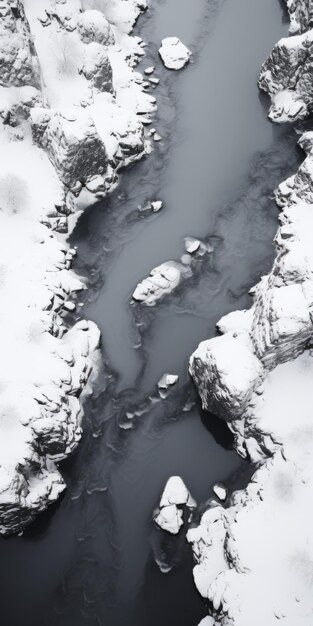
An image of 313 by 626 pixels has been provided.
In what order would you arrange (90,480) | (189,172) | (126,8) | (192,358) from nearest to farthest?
(90,480)
(192,358)
(189,172)
(126,8)

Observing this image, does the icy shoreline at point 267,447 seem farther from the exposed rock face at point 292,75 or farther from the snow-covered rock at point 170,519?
the exposed rock face at point 292,75

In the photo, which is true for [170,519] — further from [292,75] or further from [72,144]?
[292,75]

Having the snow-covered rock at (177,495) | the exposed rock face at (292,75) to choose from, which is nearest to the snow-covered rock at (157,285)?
the snow-covered rock at (177,495)

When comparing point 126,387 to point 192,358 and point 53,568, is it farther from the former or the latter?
point 53,568

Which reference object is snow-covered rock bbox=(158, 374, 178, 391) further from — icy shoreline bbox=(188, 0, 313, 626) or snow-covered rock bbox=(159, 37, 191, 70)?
snow-covered rock bbox=(159, 37, 191, 70)

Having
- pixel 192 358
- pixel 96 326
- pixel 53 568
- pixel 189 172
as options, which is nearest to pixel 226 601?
pixel 53 568
